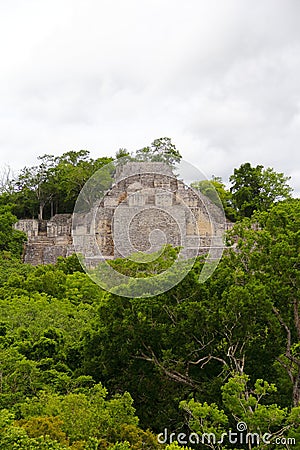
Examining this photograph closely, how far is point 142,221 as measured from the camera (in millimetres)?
15492

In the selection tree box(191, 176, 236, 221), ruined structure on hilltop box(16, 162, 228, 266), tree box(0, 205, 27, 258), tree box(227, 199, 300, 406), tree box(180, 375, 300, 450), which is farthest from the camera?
tree box(0, 205, 27, 258)

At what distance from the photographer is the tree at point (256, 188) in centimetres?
2964

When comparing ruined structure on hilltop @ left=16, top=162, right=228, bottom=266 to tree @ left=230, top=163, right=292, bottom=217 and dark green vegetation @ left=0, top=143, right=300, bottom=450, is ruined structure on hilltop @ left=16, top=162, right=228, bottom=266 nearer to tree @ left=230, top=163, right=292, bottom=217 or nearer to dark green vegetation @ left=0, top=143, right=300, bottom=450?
dark green vegetation @ left=0, top=143, right=300, bottom=450

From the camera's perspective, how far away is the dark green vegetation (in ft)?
27.0

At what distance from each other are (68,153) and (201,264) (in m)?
25.4

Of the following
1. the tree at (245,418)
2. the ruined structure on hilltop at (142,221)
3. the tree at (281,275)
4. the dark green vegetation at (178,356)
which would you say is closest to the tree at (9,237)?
the ruined structure on hilltop at (142,221)

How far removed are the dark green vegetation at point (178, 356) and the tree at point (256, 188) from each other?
726 inches

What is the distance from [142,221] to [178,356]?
18.7 feet

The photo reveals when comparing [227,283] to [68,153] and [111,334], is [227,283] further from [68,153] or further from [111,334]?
[68,153]

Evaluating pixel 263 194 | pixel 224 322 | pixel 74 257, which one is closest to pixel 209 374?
pixel 224 322

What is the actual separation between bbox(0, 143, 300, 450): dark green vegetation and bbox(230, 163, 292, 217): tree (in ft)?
60.5

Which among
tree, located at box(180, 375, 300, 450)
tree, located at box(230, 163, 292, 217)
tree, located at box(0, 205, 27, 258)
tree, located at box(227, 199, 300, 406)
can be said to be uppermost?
tree, located at box(230, 163, 292, 217)

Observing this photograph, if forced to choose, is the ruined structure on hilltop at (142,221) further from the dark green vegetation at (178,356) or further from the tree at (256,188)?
the tree at (256,188)

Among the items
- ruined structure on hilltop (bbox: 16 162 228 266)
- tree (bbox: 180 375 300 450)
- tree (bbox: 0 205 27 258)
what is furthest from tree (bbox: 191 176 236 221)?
tree (bbox: 0 205 27 258)
